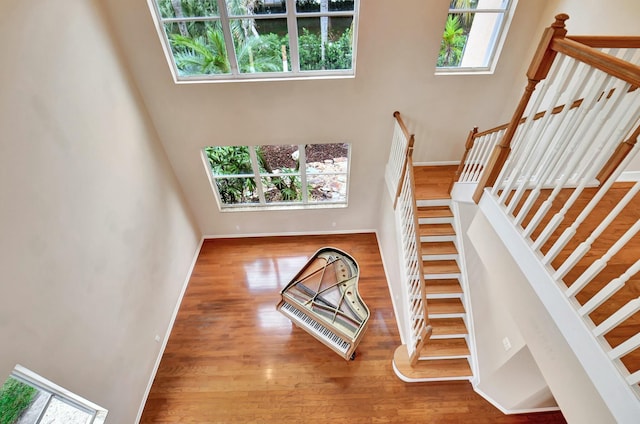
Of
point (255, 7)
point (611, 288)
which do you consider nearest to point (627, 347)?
point (611, 288)

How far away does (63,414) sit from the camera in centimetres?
275

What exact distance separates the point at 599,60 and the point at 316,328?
3561 mm

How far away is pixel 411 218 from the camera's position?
12.2 feet

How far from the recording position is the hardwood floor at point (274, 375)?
12.4 ft

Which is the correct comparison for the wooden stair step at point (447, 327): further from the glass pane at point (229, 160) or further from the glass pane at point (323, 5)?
the glass pane at point (323, 5)

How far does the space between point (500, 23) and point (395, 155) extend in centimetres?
205

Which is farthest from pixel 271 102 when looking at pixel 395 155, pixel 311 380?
pixel 311 380

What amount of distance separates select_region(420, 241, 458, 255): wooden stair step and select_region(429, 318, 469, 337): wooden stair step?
0.89 m

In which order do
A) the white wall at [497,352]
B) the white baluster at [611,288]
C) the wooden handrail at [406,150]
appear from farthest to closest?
the wooden handrail at [406,150] < the white wall at [497,352] < the white baluster at [611,288]

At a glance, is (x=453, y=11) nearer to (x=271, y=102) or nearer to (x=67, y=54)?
(x=271, y=102)

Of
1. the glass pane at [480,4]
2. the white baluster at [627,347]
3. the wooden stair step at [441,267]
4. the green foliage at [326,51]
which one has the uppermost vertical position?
the glass pane at [480,4]

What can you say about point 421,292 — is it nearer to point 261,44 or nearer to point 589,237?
point 589,237

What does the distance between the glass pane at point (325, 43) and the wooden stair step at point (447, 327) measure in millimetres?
3663

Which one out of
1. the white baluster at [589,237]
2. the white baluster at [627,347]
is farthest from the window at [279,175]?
the white baluster at [627,347]
